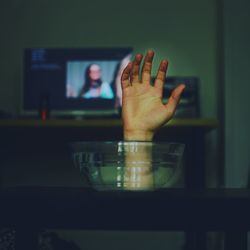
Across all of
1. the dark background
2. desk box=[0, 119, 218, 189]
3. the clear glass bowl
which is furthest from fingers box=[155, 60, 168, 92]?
the dark background

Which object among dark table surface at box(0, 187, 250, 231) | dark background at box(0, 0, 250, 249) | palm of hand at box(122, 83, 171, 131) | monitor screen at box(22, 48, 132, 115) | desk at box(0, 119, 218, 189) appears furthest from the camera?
dark background at box(0, 0, 250, 249)

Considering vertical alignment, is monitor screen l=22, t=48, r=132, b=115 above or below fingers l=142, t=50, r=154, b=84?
above

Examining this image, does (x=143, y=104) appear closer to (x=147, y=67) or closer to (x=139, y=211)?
(x=147, y=67)

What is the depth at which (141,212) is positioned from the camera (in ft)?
2.75

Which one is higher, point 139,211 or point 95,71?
point 95,71

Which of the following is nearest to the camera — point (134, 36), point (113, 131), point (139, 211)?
point (139, 211)

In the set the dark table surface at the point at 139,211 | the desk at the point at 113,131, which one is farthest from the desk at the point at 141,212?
the desk at the point at 113,131

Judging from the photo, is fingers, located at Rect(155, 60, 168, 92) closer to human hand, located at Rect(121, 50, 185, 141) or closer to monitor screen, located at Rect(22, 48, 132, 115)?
human hand, located at Rect(121, 50, 185, 141)

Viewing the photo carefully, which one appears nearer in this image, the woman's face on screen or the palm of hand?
the palm of hand

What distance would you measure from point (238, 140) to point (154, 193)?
7.32ft

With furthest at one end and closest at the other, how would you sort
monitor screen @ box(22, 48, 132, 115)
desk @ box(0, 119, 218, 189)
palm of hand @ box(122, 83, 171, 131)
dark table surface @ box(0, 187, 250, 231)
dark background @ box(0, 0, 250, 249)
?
1. dark background @ box(0, 0, 250, 249)
2. monitor screen @ box(22, 48, 132, 115)
3. desk @ box(0, 119, 218, 189)
4. palm of hand @ box(122, 83, 171, 131)
5. dark table surface @ box(0, 187, 250, 231)

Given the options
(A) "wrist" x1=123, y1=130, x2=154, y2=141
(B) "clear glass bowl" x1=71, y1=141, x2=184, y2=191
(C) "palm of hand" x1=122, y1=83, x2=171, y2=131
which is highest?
(C) "palm of hand" x1=122, y1=83, x2=171, y2=131

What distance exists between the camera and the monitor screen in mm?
3168

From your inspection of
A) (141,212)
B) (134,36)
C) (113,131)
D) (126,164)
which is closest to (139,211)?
(141,212)
